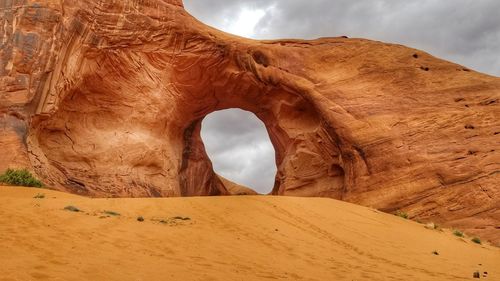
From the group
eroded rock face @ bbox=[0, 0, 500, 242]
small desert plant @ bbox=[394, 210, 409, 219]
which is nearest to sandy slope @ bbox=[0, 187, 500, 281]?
small desert plant @ bbox=[394, 210, 409, 219]

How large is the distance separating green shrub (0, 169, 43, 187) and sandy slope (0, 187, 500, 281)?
180 cm

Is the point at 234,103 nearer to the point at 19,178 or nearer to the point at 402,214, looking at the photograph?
the point at 402,214

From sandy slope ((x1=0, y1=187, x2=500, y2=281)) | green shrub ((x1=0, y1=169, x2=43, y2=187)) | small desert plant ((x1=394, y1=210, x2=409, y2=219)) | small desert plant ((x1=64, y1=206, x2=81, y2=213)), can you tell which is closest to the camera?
sandy slope ((x1=0, y1=187, x2=500, y2=281))

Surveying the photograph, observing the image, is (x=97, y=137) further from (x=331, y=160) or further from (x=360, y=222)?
(x=360, y=222)

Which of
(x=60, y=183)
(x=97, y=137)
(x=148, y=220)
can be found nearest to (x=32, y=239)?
(x=148, y=220)

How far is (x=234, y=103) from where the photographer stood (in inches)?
885

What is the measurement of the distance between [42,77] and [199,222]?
9.78m

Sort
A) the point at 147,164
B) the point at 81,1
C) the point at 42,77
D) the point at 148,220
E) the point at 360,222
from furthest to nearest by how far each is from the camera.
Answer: the point at 147,164, the point at 81,1, the point at 42,77, the point at 360,222, the point at 148,220

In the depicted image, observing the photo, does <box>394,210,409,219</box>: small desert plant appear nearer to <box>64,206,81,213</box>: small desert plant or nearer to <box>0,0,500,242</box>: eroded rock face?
<box>0,0,500,242</box>: eroded rock face

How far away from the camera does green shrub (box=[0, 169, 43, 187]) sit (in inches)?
504

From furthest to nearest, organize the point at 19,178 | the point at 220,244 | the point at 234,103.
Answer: the point at 234,103 → the point at 19,178 → the point at 220,244

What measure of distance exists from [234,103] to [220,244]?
15548 mm

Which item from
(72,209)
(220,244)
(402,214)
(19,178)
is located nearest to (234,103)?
(402,214)

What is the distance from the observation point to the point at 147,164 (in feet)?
60.5
